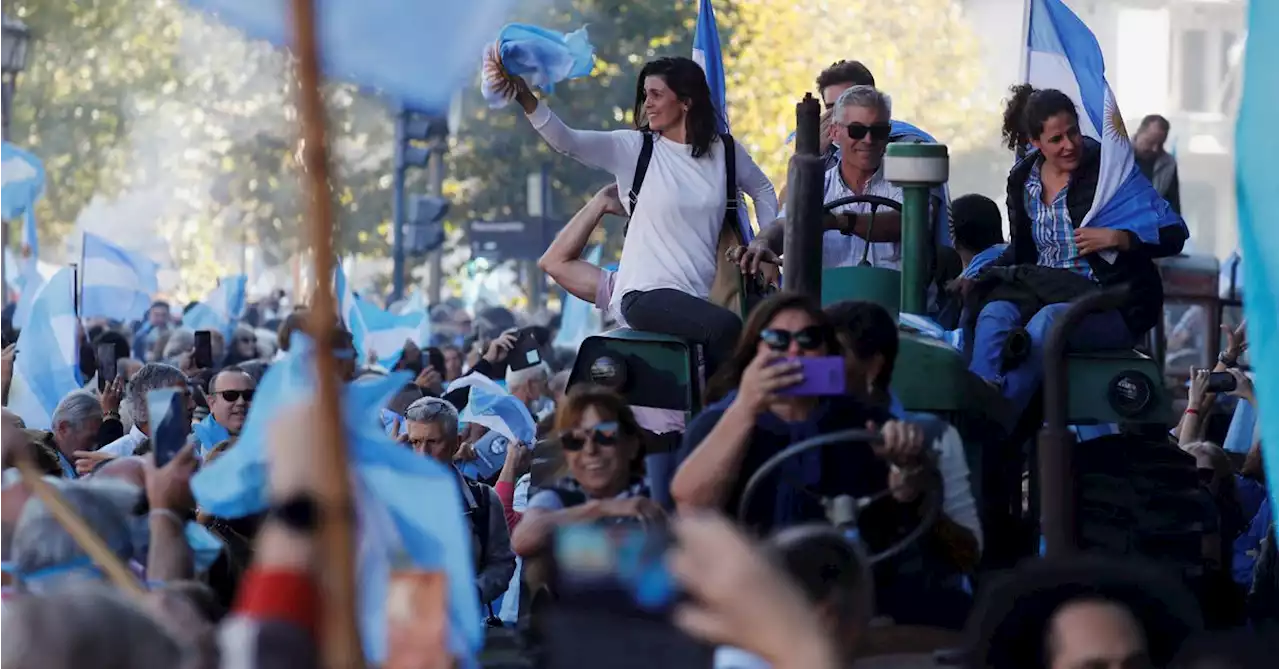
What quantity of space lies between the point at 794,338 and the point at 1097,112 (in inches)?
122

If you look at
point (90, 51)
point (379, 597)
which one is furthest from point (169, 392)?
point (90, 51)

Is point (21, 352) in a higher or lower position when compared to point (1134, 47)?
lower

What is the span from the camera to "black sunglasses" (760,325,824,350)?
529 cm

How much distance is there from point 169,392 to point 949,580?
5.94 ft


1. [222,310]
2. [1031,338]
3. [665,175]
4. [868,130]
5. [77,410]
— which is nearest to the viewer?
[1031,338]

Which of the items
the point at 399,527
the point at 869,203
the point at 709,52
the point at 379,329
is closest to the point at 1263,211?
the point at 399,527

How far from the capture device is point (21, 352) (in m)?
12.9

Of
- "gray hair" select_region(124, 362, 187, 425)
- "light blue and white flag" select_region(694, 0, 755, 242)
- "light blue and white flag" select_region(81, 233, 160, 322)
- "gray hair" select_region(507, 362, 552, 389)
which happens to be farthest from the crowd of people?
"light blue and white flag" select_region(81, 233, 160, 322)

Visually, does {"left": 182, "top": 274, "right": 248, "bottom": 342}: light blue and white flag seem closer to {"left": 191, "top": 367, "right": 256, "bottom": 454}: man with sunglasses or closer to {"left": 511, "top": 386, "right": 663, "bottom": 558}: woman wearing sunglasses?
{"left": 191, "top": 367, "right": 256, "bottom": 454}: man with sunglasses

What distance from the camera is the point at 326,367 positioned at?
3.13 meters

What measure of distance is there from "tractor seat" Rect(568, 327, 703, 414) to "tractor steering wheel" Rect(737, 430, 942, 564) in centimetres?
178

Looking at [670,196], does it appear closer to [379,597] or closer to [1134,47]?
[379,597]

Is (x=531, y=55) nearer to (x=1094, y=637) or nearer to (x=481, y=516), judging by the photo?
(x=481, y=516)

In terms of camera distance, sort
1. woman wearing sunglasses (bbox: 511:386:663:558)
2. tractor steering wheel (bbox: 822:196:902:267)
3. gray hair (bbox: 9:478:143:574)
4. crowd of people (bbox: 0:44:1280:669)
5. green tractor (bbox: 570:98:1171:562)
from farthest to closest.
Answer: tractor steering wheel (bbox: 822:196:902:267), green tractor (bbox: 570:98:1171:562), woman wearing sunglasses (bbox: 511:386:663:558), gray hair (bbox: 9:478:143:574), crowd of people (bbox: 0:44:1280:669)
